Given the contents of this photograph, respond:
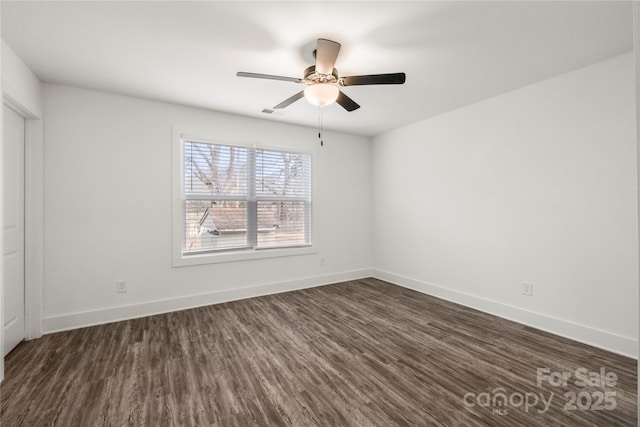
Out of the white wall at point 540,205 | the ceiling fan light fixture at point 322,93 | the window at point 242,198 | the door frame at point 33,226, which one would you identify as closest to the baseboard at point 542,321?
the white wall at point 540,205

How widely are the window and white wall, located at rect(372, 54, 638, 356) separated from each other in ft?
6.13

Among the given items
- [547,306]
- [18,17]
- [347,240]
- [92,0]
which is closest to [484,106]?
[547,306]

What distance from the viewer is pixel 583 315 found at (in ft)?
8.74

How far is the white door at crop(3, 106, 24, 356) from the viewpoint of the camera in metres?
2.41

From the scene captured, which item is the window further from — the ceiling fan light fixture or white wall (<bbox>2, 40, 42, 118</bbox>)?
the ceiling fan light fixture

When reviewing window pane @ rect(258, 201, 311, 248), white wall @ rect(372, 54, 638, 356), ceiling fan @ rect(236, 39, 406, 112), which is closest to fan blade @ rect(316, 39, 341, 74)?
ceiling fan @ rect(236, 39, 406, 112)

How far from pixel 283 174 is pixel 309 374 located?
9.67 ft

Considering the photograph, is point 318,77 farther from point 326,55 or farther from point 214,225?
point 214,225

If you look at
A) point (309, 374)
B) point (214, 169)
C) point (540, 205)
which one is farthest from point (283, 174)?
point (540, 205)

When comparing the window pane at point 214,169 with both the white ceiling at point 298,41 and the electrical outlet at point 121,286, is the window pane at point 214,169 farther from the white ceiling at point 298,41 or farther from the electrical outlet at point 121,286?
the electrical outlet at point 121,286

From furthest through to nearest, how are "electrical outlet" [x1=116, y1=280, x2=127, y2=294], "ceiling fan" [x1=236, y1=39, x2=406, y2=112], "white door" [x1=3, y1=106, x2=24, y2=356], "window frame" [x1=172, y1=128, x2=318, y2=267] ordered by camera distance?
1. "window frame" [x1=172, y1=128, x2=318, y2=267]
2. "electrical outlet" [x1=116, y1=280, x2=127, y2=294]
3. "white door" [x1=3, y1=106, x2=24, y2=356]
4. "ceiling fan" [x1=236, y1=39, x2=406, y2=112]

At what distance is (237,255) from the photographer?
394cm

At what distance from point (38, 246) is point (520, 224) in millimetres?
5012

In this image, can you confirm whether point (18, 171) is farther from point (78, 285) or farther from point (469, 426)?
point (469, 426)
